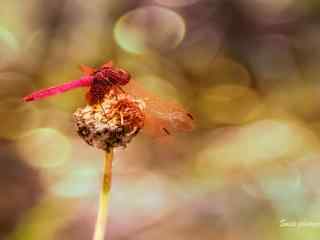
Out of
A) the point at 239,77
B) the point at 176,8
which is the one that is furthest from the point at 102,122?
the point at 176,8

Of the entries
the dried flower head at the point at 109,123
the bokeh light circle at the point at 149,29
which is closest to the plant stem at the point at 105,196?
the dried flower head at the point at 109,123

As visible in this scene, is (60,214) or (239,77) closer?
(60,214)

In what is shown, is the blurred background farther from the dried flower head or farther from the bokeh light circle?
the dried flower head

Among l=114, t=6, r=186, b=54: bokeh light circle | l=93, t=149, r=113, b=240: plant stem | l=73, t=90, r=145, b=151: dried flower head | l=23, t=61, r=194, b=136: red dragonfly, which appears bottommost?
l=93, t=149, r=113, b=240: plant stem

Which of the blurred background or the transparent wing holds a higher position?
the blurred background

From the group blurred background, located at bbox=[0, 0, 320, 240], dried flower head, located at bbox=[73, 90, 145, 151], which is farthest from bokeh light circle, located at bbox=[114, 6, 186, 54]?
dried flower head, located at bbox=[73, 90, 145, 151]

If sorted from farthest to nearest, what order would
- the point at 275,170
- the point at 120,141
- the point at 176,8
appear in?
the point at 176,8, the point at 275,170, the point at 120,141

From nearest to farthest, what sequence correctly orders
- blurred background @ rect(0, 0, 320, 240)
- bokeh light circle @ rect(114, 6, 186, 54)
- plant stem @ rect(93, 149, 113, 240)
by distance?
plant stem @ rect(93, 149, 113, 240) < blurred background @ rect(0, 0, 320, 240) < bokeh light circle @ rect(114, 6, 186, 54)

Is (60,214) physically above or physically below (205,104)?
below

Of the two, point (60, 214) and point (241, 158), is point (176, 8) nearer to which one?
point (241, 158)
